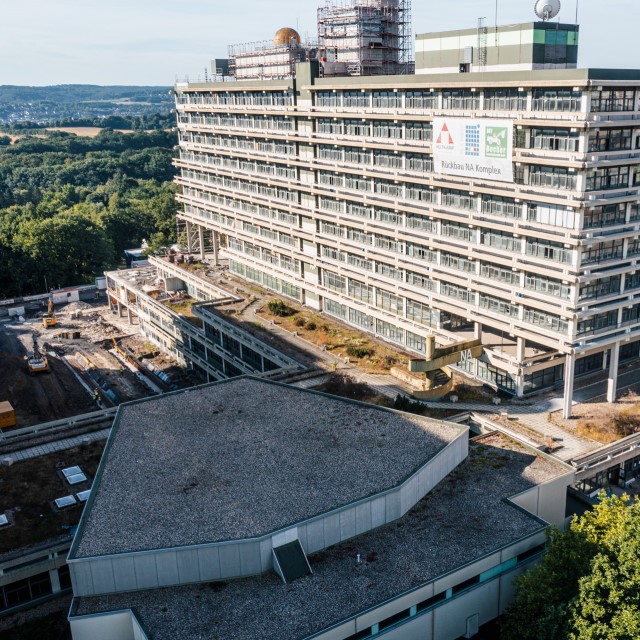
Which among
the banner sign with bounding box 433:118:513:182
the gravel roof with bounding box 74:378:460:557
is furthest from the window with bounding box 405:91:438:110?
the gravel roof with bounding box 74:378:460:557

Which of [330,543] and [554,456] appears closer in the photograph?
[330,543]

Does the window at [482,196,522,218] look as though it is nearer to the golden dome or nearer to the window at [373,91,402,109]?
the window at [373,91,402,109]

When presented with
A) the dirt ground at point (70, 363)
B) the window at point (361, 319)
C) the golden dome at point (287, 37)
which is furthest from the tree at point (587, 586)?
the golden dome at point (287, 37)

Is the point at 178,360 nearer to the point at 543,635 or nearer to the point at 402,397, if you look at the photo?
the point at 402,397

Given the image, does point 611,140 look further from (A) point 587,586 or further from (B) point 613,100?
(A) point 587,586

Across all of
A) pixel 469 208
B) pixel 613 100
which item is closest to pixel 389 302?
pixel 469 208

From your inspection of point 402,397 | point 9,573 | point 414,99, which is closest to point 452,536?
point 402,397

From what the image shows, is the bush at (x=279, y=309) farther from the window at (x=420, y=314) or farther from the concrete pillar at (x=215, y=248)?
the concrete pillar at (x=215, y=248)
